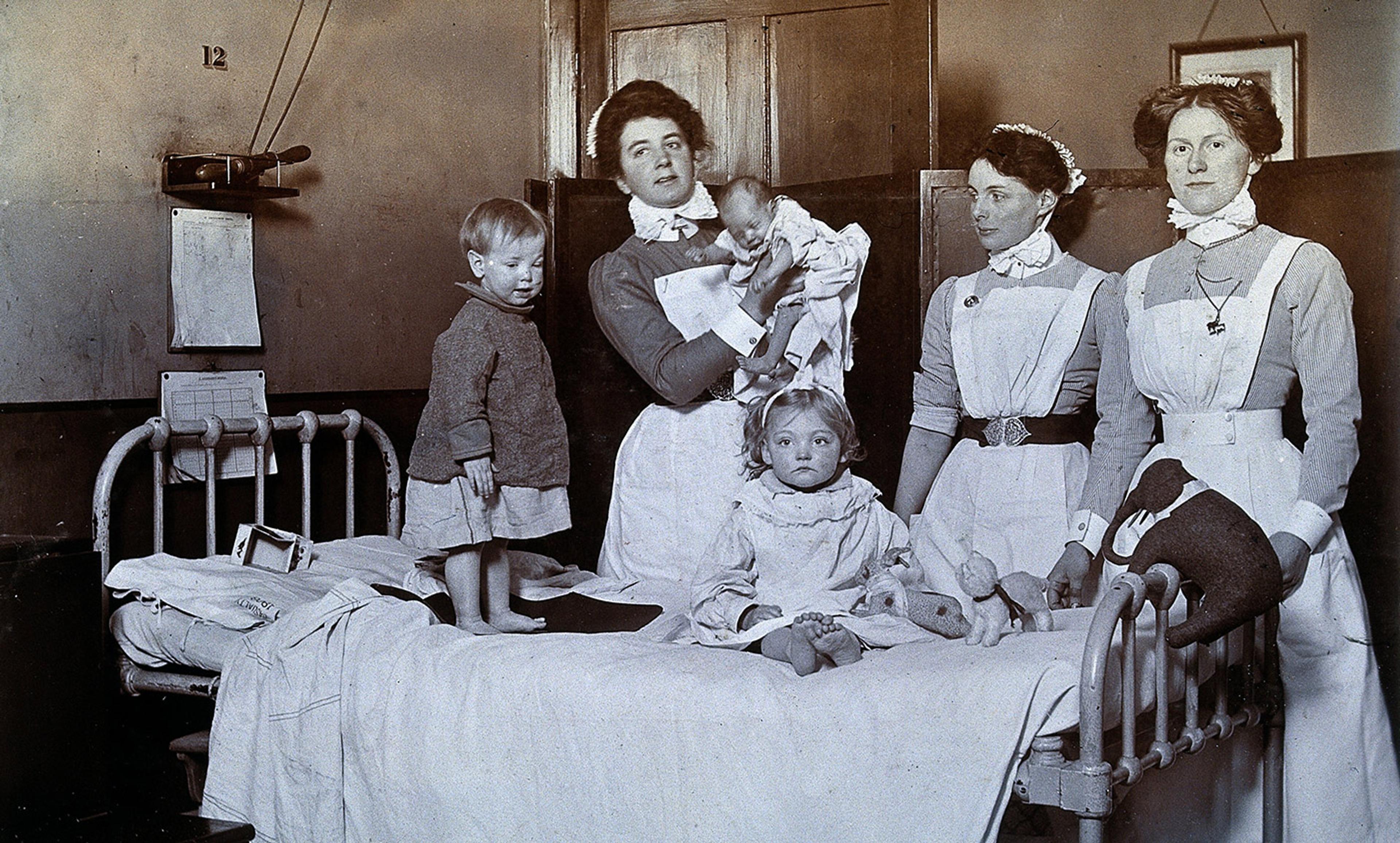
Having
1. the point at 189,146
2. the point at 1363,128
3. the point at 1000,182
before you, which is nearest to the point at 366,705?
the point at 189,146

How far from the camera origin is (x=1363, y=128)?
225 cm

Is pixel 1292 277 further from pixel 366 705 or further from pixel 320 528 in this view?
pixel 320 528

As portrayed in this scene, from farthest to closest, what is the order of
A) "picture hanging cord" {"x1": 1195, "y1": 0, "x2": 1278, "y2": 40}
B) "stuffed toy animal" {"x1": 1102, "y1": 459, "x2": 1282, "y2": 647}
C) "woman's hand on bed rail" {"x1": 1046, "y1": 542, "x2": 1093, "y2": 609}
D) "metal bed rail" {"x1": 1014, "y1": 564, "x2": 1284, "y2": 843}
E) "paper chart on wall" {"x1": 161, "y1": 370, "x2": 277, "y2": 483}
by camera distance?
"paper chart on wall" {"x1": 161, "y1": 370, "x2": 277, "y2": 483}, "woman's hand on bed rail" {"x1": 1046, "y1": 542, "x2": 1093, "y2": 609}, "picture hanging cord" {"x1": 1195, "y1": 0, "x2": 1278, "y2": 40}, "stuffed toy animal" {"x1": 1102, "y1": 459, "x2": 1282, "y2": 647}, "metal bed rail" {"x1": 1014, "y1": 564, "x2": 1284, "y2": 843}

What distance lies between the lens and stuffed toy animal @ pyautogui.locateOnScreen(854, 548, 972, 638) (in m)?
2.27

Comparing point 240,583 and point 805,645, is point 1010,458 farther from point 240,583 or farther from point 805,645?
point 240,583

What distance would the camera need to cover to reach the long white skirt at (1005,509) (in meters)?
2.54

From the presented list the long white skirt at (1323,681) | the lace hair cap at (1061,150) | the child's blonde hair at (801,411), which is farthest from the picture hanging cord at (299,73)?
the long white skirt at (1323,681)

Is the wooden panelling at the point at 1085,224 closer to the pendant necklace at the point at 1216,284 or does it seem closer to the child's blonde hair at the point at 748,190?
the pendant necklace at the point at 1216,284

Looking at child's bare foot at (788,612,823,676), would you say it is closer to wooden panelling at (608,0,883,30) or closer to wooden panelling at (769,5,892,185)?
wooden panelling at (769,5,892,185)

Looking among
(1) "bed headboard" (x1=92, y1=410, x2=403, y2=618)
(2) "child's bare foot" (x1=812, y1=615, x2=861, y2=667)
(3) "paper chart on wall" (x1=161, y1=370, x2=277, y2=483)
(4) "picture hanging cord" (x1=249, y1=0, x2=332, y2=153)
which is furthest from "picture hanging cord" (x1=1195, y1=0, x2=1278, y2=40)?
(3) "paper chart on wall" (x1=161, y1=370, x2=277, y2=483)

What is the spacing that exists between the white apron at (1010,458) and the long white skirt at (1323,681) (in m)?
0.29

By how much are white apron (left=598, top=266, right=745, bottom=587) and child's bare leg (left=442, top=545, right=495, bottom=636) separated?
0.36 m

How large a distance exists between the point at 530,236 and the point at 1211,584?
1543 millimetres

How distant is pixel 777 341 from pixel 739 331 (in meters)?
0.08
